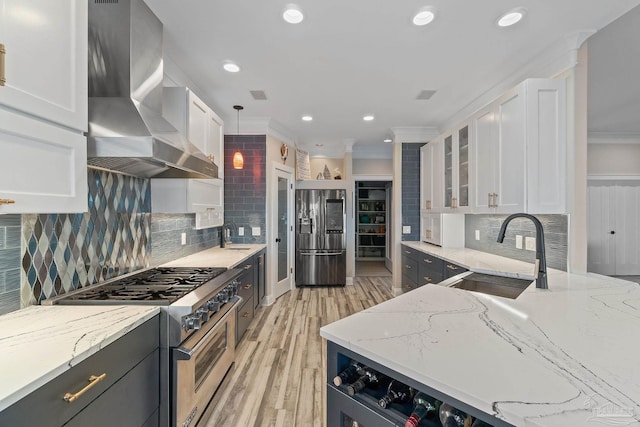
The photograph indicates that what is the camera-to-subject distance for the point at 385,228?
780cm

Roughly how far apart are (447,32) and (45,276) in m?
2.91

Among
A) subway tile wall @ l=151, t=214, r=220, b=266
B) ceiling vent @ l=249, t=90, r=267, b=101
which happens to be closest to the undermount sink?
subway tile wall @ l=151, t=214, r=220, b=266

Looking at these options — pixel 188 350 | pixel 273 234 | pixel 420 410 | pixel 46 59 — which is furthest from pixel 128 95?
pixel 273 234

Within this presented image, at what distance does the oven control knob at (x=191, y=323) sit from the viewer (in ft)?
5.03

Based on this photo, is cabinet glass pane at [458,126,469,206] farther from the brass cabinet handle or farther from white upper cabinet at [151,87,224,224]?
the brass cabinet handle

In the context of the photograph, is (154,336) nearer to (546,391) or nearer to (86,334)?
(86,334)

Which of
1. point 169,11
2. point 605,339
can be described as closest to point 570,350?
point 605,339

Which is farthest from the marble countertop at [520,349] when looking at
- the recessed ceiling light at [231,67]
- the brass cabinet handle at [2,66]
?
the recessed ceiling light at [231,67]

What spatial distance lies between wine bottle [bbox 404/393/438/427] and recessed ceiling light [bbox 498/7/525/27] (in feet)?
7.61

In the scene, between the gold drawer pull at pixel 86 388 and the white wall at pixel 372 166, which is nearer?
the gold drawer pull at pixel 86 388

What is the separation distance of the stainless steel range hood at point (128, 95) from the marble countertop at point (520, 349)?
4.29ft

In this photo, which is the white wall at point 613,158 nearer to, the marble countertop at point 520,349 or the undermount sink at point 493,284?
the undermount sink at point 493,284

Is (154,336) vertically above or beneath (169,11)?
beneath

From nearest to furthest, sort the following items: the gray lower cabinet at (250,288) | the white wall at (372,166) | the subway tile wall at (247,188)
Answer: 1. the gray lower cabinet at (250,288)
2. the subway tile wall at (247,188)
3. the white wall at (372,166)
